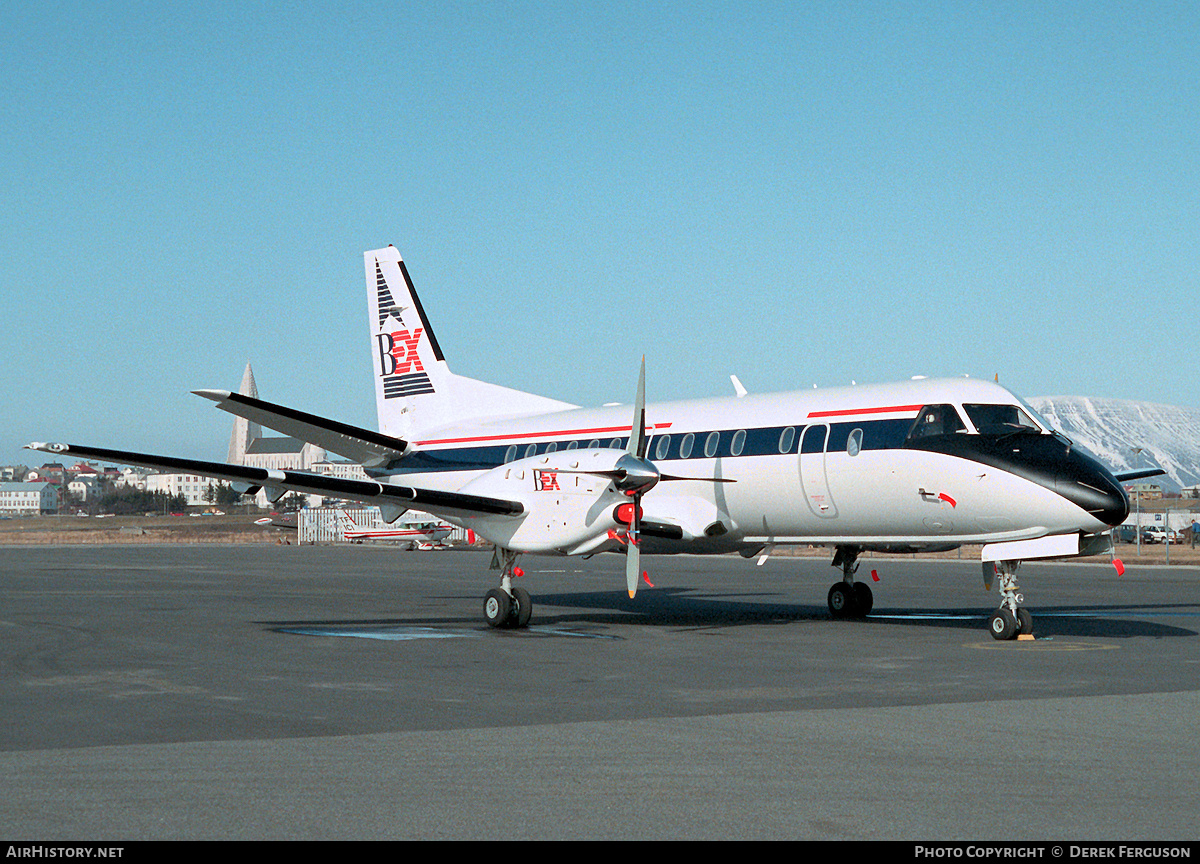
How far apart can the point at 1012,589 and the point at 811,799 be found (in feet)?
31.4

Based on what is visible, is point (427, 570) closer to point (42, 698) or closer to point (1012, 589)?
point (1012, 589)

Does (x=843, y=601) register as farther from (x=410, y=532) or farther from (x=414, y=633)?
(x=410, y=532)

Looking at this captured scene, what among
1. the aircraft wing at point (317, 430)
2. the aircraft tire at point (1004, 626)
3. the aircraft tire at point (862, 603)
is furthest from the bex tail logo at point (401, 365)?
the aircraft tire at point (1004, 626)

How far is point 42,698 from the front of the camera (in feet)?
31.7

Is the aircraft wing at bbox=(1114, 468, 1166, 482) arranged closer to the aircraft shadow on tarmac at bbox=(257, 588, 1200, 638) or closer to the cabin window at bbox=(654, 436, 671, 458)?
the aircraft shadow on tarmac at bbox=(257, 588, 1200, 638)

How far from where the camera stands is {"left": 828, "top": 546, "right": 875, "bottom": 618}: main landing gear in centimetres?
1841

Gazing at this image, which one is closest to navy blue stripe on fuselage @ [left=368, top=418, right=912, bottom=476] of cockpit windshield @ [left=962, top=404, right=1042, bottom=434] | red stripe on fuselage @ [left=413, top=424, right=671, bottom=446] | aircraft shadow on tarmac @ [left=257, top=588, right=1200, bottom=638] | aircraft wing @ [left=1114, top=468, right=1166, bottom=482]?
red stripe on fuselage @ [left=413, top=424, right=671, bottom=446]

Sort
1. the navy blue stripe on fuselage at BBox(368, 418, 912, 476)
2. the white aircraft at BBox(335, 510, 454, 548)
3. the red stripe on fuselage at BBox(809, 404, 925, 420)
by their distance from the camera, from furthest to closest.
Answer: the white aircraft at BBox(335, 510, 454, 548) → the navy blue stripe on fuselage at BBox(368, 418, 912, 476) → the red stripe on fuselage at BBox(809, 404, 925, 420)

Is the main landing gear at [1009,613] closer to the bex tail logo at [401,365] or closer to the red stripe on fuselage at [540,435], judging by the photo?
the red stripe on fuselage at [540,435]

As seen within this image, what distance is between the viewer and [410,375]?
2278 centimetres

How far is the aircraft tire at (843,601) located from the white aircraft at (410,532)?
32.0 m

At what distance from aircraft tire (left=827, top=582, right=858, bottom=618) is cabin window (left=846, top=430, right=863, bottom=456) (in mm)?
3285

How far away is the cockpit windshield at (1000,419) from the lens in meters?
15.1

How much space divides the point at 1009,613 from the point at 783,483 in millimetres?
3541
